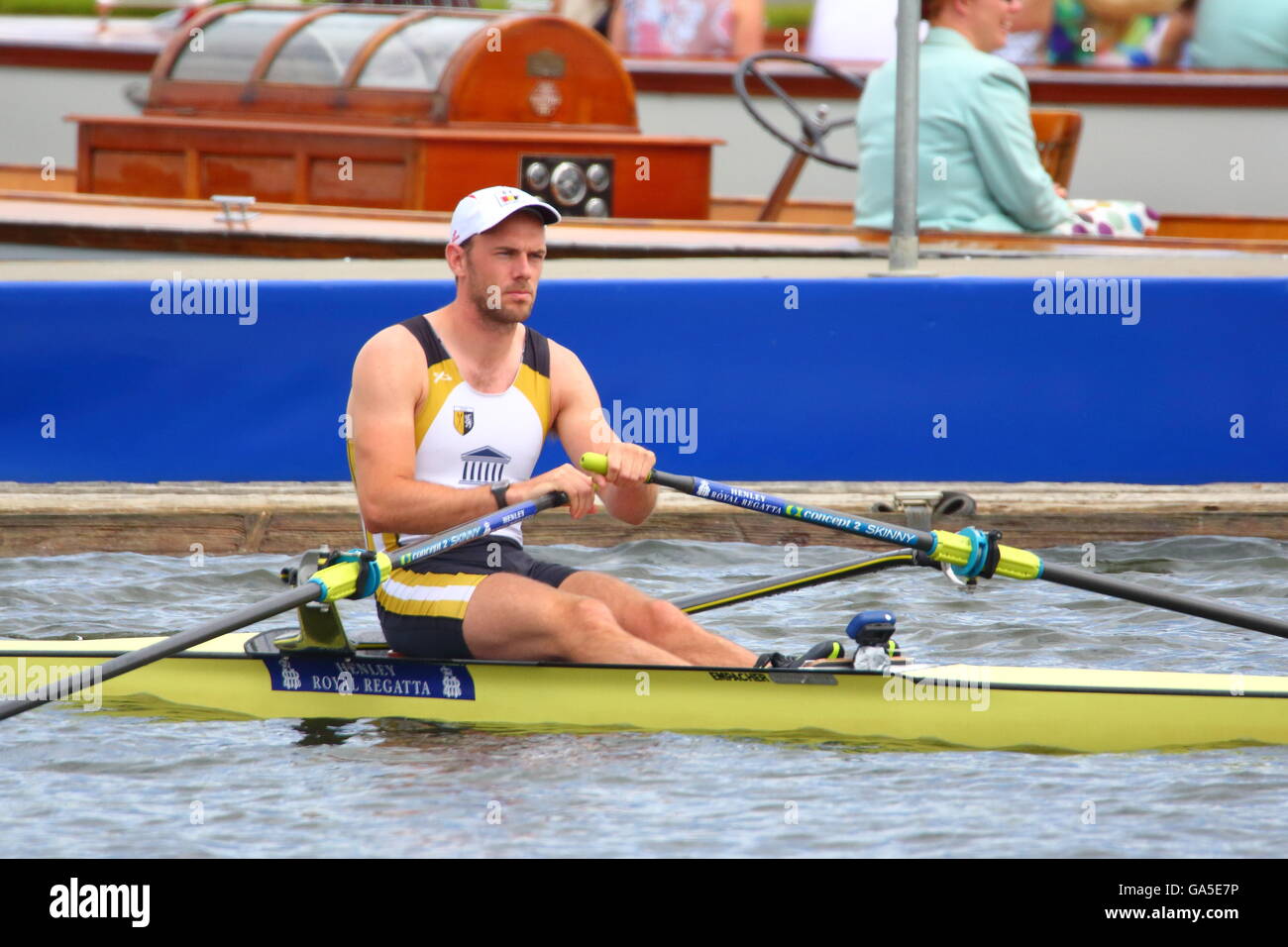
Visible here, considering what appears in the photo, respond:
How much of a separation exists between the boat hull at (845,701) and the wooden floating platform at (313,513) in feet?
6.56

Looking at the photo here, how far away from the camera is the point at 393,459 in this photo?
550cm

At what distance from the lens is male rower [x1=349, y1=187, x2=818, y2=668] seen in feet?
18.1

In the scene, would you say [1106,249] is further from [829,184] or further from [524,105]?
[829,184]

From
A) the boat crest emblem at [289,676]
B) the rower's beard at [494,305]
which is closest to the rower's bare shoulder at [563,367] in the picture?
the rower's beard at [494,305]

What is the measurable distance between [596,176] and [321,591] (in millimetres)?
5249

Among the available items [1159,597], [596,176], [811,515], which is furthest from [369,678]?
[596,176]

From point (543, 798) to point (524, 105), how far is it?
234 inches

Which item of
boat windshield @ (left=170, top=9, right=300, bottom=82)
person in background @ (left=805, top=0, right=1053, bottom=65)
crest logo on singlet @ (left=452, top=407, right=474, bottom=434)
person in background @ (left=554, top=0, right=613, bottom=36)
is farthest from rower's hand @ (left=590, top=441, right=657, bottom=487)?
person in background @ (left=554, top=0, right=613, bottom=36)

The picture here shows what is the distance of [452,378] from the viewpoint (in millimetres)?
5695

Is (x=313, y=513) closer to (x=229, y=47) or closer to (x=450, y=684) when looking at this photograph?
(x=450, y=684)

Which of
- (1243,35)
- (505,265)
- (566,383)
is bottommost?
(566,383)

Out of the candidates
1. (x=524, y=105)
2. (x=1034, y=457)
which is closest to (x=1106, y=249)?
(x=1034, y=457)

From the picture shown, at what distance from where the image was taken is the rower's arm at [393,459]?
5500mm

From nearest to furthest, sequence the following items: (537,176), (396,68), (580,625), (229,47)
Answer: (580,625)
(537,176)
(396,68)
(229,47)
